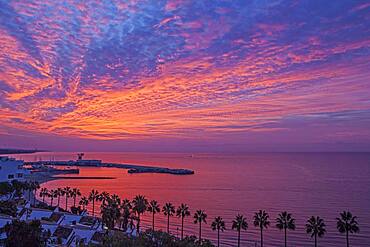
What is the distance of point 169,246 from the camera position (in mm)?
25203

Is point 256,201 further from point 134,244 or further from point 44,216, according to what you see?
point 134,244

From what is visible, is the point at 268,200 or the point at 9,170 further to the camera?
the point at 268,200

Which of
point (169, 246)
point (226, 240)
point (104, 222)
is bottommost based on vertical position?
point (226, 240)

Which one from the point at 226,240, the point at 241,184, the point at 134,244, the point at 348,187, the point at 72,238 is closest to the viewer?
the point at 134,244

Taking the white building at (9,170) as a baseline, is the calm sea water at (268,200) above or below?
below

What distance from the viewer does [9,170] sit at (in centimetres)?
7775

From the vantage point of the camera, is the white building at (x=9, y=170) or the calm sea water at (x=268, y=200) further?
the white building at (x=9, y=170)

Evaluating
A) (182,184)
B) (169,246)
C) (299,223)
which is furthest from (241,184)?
(169,246)

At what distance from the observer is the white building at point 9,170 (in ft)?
248

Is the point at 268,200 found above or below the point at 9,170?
below

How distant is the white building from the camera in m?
75.7

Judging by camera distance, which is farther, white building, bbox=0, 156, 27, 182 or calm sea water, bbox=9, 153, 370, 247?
white building, bbox=0, 156, 27, 182

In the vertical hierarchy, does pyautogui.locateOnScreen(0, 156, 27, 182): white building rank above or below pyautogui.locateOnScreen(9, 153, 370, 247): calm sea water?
above

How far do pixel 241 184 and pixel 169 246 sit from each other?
14285cm
